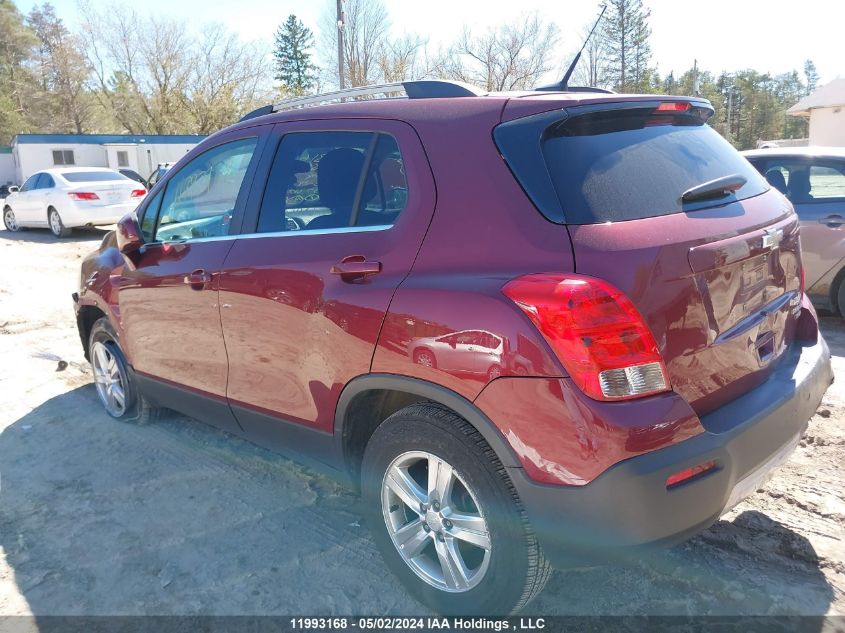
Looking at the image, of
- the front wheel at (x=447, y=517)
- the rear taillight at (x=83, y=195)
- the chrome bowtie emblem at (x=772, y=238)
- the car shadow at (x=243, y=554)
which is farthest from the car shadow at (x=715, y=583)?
the rear taillight at (x=83, y=195)

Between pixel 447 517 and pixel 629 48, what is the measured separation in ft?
201

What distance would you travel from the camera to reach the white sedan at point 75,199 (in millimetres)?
13828

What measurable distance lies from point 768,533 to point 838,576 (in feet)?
1.07

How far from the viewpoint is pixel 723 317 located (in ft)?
7.22

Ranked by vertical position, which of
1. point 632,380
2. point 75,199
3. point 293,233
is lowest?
point 632,380

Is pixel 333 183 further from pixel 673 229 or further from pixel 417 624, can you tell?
pixel 417 624

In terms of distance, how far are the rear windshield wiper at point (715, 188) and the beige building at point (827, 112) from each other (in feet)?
140

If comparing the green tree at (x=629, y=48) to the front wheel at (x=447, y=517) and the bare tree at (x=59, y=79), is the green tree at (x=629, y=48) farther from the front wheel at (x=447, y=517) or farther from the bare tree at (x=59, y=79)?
the front wheel at (x=447, y=517)

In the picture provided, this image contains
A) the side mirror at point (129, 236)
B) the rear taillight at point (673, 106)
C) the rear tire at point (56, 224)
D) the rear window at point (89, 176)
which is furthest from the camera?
the rear window at point (89, 176)

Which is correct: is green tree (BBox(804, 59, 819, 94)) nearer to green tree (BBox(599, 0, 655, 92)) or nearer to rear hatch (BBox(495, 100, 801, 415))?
green tree (BBox(599, 0, 655, 92))

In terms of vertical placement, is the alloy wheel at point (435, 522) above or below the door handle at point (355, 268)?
below

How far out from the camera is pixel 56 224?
14320mm

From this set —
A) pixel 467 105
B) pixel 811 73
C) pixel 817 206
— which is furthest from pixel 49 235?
pixel 811 73

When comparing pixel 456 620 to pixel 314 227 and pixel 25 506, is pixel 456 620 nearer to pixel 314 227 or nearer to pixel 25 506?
pixel 314 227
